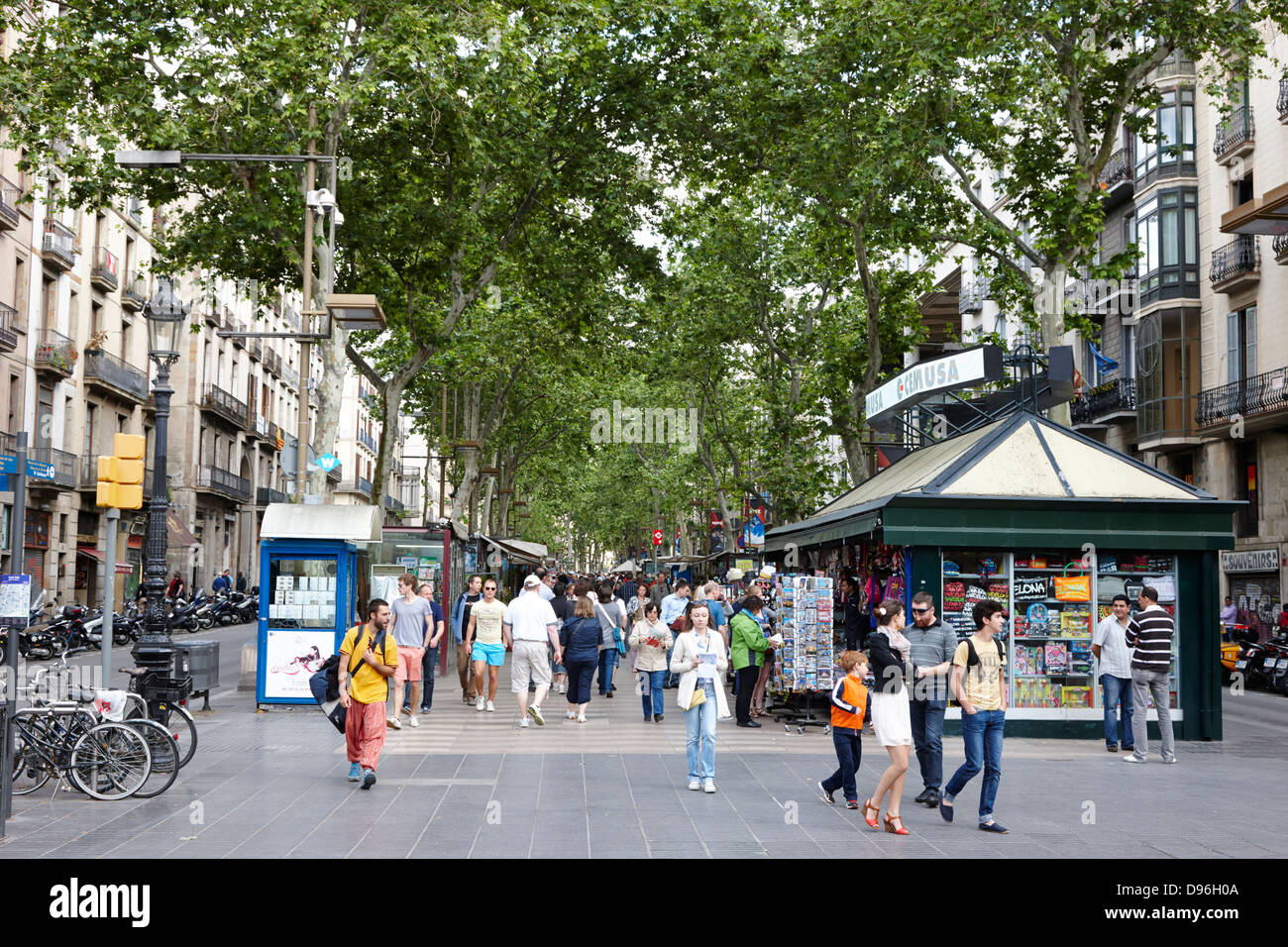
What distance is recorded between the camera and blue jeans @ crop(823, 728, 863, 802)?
9.95 m

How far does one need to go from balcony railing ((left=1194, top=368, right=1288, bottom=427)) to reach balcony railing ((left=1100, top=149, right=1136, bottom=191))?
24.2 feet

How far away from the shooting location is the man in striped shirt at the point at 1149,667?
1327 cm

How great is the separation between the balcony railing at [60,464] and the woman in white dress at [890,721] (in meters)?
32.2

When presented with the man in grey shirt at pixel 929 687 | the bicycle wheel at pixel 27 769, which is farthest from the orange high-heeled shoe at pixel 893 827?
the bicycle wheel at pixel 27 769

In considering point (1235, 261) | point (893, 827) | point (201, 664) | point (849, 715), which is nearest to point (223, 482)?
point (201, 664)

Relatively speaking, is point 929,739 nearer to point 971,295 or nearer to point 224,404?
point 971,295

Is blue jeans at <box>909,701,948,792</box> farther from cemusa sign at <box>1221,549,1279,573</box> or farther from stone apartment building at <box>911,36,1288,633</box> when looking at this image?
cemusa sign at <box>1221,549,1279,573</box>

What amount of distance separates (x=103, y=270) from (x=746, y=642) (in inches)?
1286

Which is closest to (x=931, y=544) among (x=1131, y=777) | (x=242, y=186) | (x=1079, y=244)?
(x=1131, y=777)

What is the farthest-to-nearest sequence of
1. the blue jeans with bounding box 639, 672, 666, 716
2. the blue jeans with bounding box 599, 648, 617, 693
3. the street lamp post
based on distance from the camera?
the blue jeans with bounding box 599, 648, 617, 693 < the blue jeans with bounding box 639, 672, 666, 716 < the street lamp post

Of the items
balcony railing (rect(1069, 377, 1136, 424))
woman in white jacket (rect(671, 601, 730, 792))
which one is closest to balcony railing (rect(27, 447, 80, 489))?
balcony railing (rect(1069, 377, 1136, 424))

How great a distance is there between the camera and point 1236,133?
104 ft

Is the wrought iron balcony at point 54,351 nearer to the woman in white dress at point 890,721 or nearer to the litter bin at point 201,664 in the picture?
the litter bin at point 201,664

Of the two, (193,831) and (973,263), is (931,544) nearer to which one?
(193,831)
